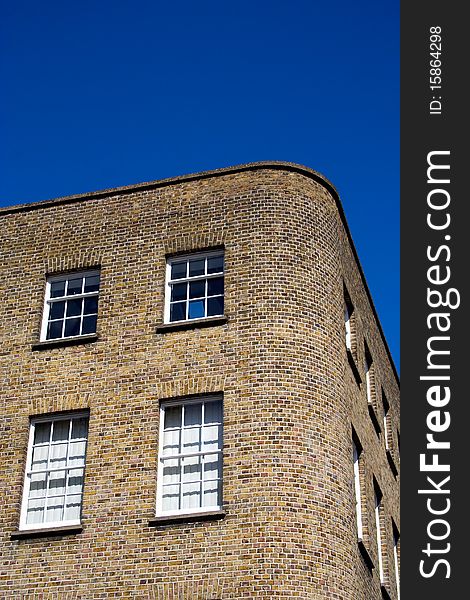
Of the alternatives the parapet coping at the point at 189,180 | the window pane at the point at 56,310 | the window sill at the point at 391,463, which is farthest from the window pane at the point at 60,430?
the window sill at the point at 391,463

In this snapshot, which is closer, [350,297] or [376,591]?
[376,591]

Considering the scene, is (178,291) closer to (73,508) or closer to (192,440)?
(192,440)

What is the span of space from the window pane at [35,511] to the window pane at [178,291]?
500 cm

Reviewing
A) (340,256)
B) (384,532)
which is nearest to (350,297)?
(340,256)

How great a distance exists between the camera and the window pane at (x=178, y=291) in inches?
875

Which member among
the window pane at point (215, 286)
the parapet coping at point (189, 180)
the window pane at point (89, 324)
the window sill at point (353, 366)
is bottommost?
the window sill at point (353, 366)

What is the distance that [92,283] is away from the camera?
23.0 metres

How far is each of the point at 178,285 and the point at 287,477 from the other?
527cm

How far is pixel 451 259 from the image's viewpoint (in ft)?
59.5

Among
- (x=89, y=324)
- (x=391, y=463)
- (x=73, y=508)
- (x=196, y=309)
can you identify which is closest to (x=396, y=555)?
(x=391, y=463)

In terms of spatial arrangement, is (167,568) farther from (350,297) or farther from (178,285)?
(350,297)

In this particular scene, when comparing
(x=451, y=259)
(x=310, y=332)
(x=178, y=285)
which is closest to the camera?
(x=451, y=259)

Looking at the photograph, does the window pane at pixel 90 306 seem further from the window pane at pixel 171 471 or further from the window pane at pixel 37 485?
the window pane at pixel 171 471

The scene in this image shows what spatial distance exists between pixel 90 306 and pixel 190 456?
4517mm
